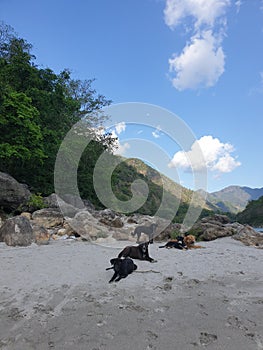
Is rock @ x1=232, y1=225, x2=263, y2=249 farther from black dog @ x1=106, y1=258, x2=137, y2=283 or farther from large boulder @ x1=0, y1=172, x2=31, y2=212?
large boulder @ x1=0, y1=172, x2=31, y2=212

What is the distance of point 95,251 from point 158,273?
2784 millimetres

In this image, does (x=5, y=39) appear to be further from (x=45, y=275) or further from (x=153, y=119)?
(x=45, y=275)

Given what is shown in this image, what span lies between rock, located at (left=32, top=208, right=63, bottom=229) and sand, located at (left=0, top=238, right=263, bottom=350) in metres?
4.16

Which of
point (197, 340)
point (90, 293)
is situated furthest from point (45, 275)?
point (197, 340)

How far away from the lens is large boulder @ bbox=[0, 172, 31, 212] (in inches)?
447

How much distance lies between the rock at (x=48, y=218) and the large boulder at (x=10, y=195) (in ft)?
6.29

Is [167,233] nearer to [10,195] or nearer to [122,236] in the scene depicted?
[122,236]

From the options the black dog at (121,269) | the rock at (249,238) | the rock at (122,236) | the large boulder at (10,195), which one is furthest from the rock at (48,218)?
the rock at (249,238)

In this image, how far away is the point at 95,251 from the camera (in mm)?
7125

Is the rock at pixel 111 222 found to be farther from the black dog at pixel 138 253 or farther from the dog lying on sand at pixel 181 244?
the black dog at pixel 138 253

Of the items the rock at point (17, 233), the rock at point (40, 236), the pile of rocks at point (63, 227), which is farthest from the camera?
the rock at point (40, 236)

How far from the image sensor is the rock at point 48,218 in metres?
10.0

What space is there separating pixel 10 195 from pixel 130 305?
33.7ft

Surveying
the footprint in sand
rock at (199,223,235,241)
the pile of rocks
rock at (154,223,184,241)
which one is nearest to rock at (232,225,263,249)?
the pile of rocks
